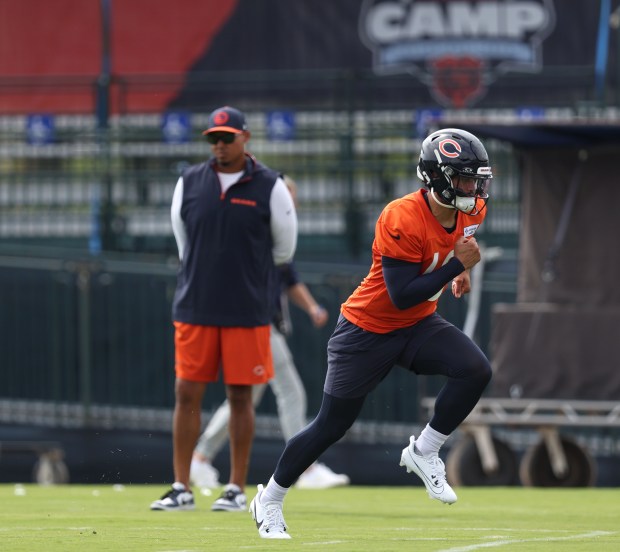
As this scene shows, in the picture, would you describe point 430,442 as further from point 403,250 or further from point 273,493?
point 403,250

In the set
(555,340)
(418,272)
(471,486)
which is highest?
(418,272)

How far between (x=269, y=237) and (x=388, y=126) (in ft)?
26.4

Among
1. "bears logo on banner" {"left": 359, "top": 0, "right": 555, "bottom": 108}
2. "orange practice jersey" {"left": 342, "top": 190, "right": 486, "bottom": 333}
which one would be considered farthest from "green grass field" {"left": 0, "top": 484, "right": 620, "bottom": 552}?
"bears logo on banner" {"left": 359, "top": 0, "right": 555, "bottom": 108}

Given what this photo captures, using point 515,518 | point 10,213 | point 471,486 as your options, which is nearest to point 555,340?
point 471,486

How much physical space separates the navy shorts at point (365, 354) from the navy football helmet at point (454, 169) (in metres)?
0.64

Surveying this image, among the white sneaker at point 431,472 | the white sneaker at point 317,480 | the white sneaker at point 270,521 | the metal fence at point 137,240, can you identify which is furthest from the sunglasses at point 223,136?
the metal fence at point 137,240

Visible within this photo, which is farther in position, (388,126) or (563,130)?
(388,126)

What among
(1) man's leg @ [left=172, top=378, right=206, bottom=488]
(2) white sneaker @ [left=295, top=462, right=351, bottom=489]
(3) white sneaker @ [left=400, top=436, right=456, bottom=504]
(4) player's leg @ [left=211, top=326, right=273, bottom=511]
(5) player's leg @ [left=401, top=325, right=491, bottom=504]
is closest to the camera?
(5) player's leg @ [left=401, top=325, right=491, bottom=504]

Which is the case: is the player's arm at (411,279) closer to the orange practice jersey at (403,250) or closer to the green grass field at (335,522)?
the orange practice jersey at (403,250)

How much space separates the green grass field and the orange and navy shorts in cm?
77

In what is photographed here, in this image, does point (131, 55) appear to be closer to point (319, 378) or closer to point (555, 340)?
point (319, 378)

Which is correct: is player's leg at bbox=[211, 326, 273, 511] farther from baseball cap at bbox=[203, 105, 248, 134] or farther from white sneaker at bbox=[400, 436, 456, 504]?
white sneaker at bbox=[400, 436, 456, 504]

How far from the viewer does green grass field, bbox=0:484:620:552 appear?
7.78 meters

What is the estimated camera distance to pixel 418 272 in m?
8.04
